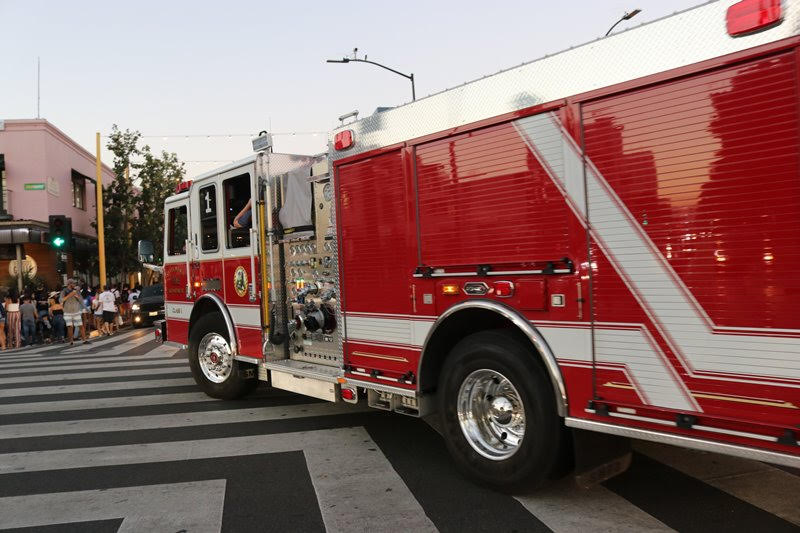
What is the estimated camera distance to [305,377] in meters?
6.02

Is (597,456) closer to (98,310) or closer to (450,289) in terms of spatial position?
(450,289)

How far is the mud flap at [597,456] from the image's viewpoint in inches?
151

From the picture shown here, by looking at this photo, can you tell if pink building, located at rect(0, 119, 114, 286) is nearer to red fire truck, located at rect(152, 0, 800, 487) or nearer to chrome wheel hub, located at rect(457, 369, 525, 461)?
red fire truck, located at rect(152, 0, 800, 487)

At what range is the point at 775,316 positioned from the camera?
9.78ft

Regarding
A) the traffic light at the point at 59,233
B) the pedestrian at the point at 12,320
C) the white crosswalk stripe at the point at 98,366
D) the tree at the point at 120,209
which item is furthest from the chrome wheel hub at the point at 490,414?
the tree at the point at 120,209

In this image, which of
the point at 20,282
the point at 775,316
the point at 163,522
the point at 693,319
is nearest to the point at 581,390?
the point at 693,319

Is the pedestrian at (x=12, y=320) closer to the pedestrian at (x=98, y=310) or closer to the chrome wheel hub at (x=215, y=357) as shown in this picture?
the pedestrian at (x=98, y=310)

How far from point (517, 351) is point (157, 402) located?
5.34 meters

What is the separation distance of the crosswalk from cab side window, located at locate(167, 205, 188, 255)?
2221 millimetres

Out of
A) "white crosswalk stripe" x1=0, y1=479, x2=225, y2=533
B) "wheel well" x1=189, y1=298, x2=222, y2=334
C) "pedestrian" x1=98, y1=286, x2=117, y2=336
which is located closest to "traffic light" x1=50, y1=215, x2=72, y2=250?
"pedestrian" x1=98, y1=286, x2=117, y2=336

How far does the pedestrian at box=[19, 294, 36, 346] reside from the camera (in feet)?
53.5

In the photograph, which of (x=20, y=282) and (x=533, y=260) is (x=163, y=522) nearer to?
(x=533, y=260)

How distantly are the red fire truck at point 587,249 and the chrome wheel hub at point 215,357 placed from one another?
1.97m

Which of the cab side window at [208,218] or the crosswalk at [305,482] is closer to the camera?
the crosswalk at [305,482]
